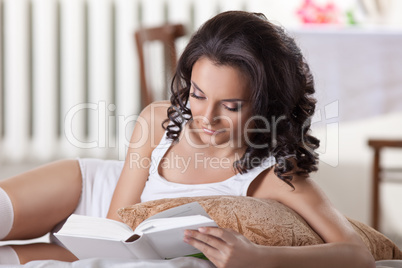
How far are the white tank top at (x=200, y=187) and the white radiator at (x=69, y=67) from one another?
101 inches

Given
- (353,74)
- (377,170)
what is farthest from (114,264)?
(377,170)

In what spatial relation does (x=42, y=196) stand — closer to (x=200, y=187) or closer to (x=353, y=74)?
(x=200, y=187)

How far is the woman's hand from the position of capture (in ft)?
3.00

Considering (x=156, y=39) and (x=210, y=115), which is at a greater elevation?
(x=156, y=39)

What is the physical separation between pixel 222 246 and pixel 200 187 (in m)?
0.40

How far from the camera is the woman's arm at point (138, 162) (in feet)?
4.50

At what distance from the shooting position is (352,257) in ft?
3.45

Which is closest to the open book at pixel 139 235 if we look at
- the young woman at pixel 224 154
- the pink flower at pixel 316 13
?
the young woman at pixel 224 154

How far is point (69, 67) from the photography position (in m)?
3.94

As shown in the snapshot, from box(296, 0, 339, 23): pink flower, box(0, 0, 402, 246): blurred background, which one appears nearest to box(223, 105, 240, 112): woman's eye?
box(296, 0, 339, 23): pink flower

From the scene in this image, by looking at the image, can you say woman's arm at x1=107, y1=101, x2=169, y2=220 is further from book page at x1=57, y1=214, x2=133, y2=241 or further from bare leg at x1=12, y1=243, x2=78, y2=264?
book page at x1=57, y1=214, x2=133, y2=241

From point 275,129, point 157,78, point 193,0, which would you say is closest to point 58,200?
point 275,129

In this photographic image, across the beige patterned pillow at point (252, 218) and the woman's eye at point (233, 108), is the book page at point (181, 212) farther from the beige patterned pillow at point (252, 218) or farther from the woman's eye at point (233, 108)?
the woman's eye at point (233, 108)

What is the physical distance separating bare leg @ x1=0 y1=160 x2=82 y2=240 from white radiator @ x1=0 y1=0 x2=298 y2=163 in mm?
2450
